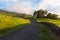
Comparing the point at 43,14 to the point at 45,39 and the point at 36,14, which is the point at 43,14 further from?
the point at 45,39

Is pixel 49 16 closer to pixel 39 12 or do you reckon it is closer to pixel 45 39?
pixel 39 12

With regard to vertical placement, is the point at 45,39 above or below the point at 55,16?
above

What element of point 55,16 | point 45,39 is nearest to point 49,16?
point 55,16

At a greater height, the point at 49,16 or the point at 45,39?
the point at 45,39

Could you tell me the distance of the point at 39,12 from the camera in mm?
198375

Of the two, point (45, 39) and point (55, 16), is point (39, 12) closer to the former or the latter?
point (55, 16)

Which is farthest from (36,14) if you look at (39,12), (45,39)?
(45,39)

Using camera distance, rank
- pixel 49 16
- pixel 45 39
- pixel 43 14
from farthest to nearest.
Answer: pixel 43 14
pixel 49 16
pixel 45 39

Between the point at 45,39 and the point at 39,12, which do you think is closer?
the point at 45,39

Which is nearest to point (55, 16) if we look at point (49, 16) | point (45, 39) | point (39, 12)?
point (49, 16)

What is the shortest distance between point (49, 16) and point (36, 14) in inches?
658

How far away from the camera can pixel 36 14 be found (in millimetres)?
198375

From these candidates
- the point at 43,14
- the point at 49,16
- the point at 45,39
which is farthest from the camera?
the point at 43,14

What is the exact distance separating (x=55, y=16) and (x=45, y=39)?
540ft
